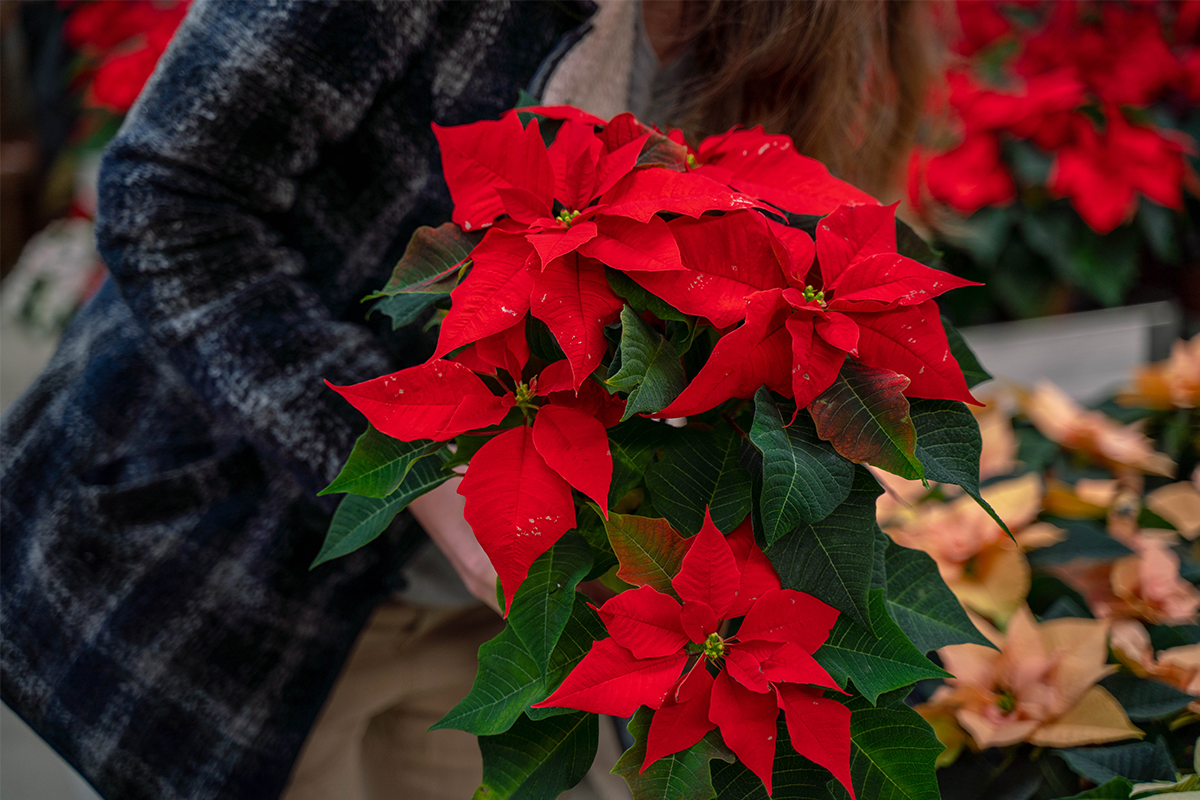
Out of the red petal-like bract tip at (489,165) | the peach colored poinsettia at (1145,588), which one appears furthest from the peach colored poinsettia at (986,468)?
the red petal-like bract tip at (489,165)

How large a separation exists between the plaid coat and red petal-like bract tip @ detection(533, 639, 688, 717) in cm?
28

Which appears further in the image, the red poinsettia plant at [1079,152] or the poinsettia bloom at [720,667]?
the red poinsettia plant at [1079,152]

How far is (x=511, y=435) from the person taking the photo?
30cm

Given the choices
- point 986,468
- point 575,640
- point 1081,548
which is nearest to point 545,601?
point 575,640

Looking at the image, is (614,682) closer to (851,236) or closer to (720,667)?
(720,667)

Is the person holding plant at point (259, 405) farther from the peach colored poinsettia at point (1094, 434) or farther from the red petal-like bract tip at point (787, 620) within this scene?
the peach colored poinsettia at point (1094, 434)

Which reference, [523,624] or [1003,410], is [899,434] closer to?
[523,624]

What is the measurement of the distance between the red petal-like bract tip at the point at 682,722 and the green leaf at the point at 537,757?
0.05m

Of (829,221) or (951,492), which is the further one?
(951,492)

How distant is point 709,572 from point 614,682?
0.05 m

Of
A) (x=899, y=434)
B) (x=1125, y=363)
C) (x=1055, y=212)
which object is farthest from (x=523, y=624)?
(x=1055, y=212)

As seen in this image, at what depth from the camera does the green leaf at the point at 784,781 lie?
31 centimetres

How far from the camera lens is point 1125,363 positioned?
1133mm

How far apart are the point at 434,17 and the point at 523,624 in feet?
1.37
